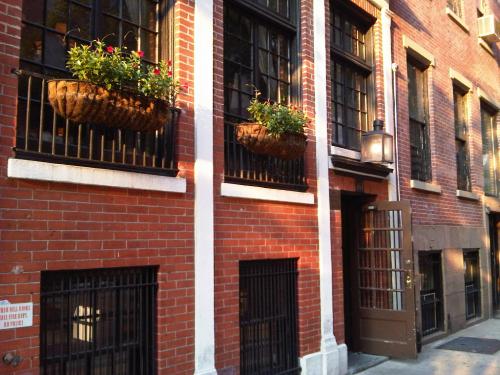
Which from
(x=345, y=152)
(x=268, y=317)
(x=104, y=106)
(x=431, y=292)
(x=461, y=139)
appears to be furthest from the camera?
(x=461, y=139)

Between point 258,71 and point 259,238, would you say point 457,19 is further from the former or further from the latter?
point 259,238

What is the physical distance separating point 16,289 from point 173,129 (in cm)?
216

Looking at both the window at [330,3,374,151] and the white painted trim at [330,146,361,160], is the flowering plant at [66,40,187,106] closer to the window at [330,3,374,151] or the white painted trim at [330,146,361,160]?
the white painted trim at [330,146,361,160]

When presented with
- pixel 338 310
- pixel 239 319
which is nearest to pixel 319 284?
pixel 338 310

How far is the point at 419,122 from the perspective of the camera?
10.5m

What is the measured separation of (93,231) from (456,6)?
37.5 feet

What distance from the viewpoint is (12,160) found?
3928mm

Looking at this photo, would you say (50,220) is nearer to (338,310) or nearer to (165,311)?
(165,311)

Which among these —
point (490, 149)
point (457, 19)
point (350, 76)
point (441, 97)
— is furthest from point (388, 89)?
point (490, 149)

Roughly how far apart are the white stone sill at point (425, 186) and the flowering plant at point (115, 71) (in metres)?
6.07

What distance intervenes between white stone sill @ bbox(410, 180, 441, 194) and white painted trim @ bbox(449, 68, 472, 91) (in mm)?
2850

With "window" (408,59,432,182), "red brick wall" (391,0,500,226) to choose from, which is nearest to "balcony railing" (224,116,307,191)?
"red brick wall" (391,0,500,226)

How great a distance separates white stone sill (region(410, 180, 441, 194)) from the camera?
9696mm

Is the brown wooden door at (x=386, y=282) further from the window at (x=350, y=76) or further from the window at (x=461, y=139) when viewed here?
the window at (x=461, y=139)
